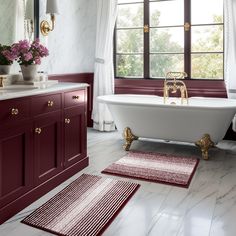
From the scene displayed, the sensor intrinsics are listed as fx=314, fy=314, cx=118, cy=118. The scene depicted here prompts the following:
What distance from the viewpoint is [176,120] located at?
3.33 meters

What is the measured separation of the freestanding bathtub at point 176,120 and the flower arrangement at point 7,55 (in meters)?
1.38

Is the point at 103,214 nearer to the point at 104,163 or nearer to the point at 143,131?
the point at 104,163

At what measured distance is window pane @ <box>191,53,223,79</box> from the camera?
13.8 feet

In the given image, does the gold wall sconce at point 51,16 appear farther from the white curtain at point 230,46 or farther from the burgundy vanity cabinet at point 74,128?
the white curtain at point 230,46

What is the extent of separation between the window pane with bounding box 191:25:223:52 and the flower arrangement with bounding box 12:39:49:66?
2407 mm

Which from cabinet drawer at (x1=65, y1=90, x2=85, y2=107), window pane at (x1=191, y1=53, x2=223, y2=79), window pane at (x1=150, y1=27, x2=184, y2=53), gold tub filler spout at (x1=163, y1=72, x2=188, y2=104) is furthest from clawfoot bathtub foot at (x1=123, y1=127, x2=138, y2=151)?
window pane at (x1=150, y1=27, x2=184, y2=53)

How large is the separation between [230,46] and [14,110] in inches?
113

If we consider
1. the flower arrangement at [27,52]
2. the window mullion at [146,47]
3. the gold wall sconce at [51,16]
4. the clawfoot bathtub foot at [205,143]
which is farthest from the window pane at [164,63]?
the flower arrangement at [27,52]

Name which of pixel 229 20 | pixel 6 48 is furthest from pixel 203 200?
pixel 229 20

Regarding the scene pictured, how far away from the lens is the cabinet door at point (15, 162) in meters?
1.93

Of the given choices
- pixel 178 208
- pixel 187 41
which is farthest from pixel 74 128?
pixel 187 41

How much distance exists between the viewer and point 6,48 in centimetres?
247

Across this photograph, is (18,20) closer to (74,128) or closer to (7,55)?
Answer: (7,55)

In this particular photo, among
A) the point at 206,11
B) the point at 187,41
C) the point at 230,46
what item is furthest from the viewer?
the point at 187,41
